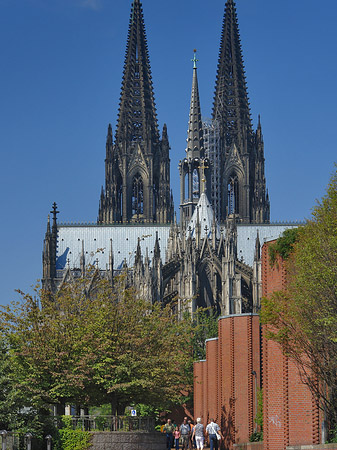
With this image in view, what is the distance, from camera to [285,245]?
122 feet

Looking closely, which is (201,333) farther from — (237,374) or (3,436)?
(3,436)

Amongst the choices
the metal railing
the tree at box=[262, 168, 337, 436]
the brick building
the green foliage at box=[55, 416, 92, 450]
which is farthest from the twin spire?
the tree at box=[262, 168, 337, 436]

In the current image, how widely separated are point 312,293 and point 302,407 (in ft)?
15.3

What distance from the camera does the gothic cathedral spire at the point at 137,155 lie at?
12400cm

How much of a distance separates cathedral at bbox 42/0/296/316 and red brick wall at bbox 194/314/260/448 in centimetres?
5460

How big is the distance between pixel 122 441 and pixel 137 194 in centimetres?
8422

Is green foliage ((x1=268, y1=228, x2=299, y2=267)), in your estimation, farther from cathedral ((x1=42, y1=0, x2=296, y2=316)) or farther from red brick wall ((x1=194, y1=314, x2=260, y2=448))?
cathedral ((x1=42, y1=0, x2=296, y2=316))

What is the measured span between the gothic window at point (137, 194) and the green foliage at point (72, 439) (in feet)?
277

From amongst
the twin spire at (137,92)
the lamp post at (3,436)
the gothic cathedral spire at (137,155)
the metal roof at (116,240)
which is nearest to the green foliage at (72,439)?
the lamp post at (3,436)

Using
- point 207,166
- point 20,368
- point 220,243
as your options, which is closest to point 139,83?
point 207,166

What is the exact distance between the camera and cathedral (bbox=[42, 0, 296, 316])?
111688 mm

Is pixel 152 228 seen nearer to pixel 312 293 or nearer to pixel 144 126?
pixel 144 126

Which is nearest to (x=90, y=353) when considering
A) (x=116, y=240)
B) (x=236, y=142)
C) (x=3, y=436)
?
(x=3, y=436)

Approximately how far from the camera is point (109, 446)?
41.9 m
